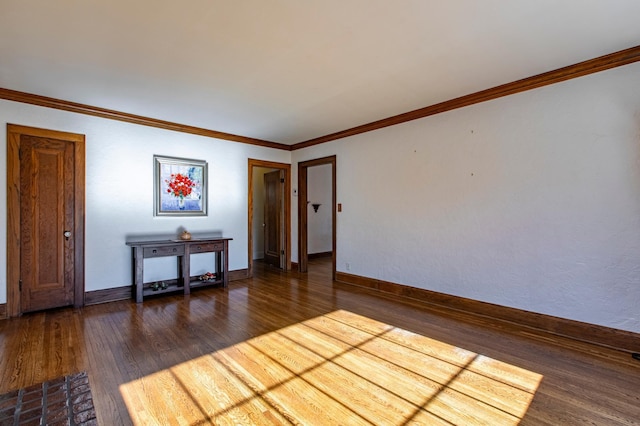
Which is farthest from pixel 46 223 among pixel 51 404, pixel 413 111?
pixel 413 111

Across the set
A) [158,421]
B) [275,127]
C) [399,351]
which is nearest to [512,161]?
[399,351]

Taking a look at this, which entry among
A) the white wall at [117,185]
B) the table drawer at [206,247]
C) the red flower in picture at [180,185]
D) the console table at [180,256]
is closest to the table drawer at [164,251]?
the console table at [180,256]

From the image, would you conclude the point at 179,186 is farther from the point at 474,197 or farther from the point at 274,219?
the point at 474,197

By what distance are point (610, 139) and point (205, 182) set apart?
515cm

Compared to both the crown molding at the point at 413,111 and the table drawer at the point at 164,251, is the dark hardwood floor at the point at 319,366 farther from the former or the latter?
the crown molding at the point at 413,111

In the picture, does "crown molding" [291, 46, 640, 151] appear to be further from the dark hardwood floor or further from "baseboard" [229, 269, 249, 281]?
"baseboard" [229, 269, 249, 281]

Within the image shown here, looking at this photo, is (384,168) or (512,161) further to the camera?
(384,168)

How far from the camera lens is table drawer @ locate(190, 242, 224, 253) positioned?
467 centimetres

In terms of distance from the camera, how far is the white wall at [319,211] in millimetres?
7797

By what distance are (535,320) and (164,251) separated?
15.3ft

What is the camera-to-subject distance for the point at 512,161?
3.36 metres

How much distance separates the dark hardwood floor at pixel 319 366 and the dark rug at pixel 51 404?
76mm

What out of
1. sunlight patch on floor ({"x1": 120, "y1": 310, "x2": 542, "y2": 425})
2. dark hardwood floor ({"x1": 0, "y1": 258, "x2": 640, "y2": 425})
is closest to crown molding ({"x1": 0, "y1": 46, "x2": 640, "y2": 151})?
dark hardwood floor ({"x1": 0, "y1": 258, "x2": 640, "y2": 425})

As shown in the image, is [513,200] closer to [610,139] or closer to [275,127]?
[610,139]
